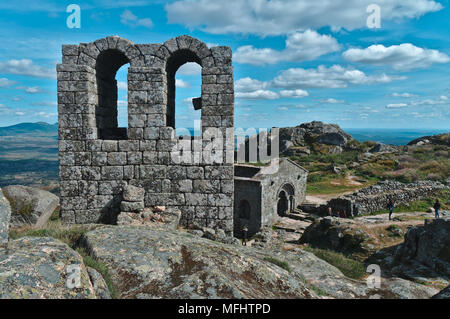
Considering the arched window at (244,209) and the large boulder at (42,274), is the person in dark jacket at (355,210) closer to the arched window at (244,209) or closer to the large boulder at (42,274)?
the arched window at (244,209)

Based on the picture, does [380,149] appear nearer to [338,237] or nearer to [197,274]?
[338,237]

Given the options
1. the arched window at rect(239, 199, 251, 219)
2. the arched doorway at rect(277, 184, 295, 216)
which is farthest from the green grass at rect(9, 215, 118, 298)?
the arched doorway at rect(277, 184, 295, 216)

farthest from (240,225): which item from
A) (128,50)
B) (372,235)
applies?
(128,50)

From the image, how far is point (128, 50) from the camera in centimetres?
785

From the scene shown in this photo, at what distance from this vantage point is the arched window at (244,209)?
72.8ft

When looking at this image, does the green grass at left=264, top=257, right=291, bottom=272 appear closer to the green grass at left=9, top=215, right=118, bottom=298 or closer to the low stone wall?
the green grass at left=9, top=215, right=118, bottom=298

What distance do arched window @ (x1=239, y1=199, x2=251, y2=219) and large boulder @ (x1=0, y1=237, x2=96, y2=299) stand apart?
18699mm

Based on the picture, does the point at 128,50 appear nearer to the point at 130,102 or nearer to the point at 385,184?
the point at 130,102

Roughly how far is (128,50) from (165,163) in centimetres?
317

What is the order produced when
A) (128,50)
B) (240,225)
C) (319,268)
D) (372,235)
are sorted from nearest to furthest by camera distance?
(319,268), (128,50), (372,235), (240,225)

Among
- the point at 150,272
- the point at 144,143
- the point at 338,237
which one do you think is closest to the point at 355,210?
the point at 338,237

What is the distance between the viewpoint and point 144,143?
314 inches

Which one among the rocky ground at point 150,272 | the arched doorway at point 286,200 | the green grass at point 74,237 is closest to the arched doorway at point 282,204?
the arched doorway at point 286,200

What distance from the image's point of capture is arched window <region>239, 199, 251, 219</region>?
22.2 m
